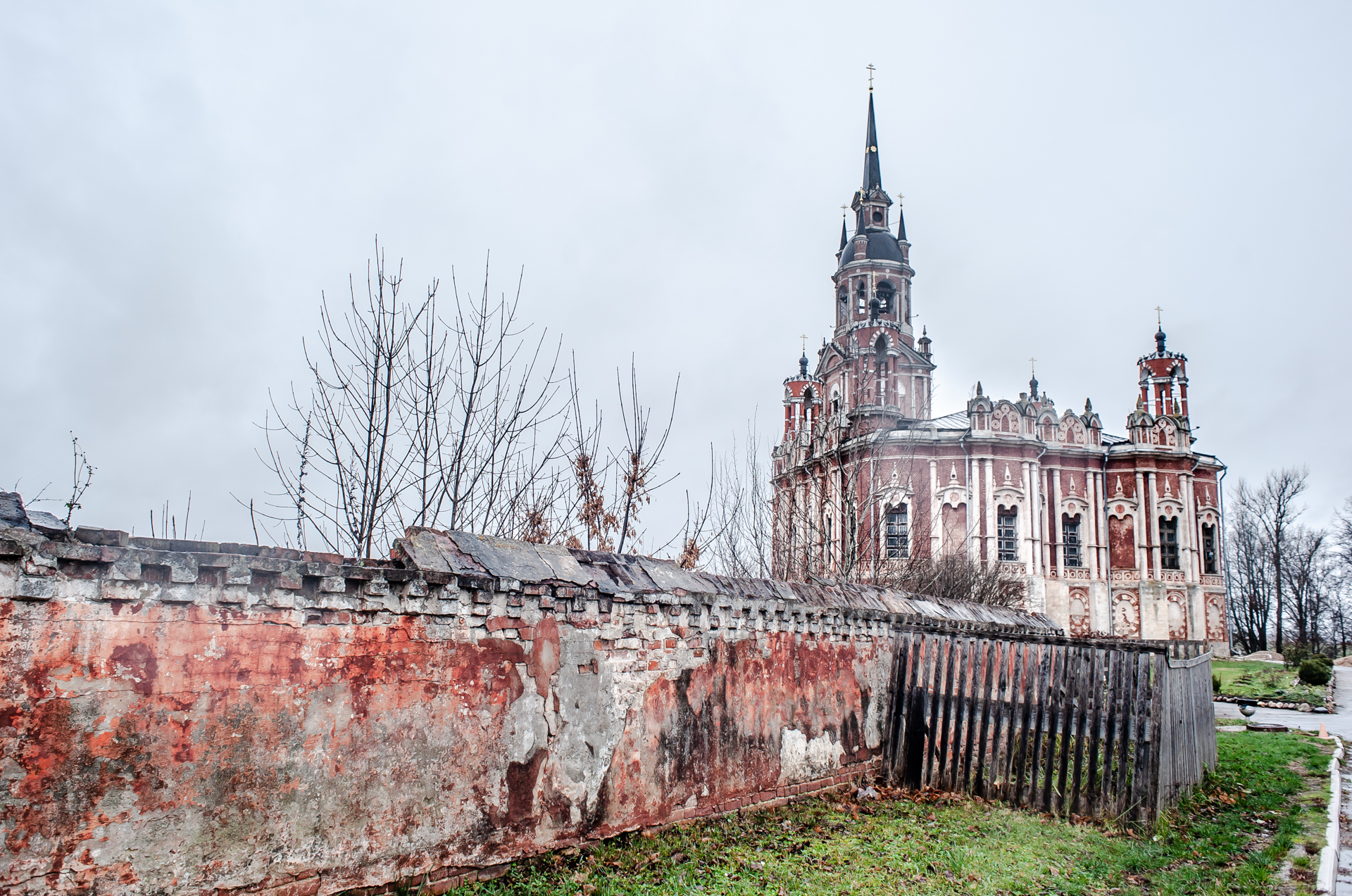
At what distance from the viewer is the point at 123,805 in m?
3.84

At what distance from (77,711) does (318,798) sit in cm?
128

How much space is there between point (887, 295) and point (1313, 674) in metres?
22.9

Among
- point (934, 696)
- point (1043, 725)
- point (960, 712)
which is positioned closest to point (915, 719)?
point (934, 696)

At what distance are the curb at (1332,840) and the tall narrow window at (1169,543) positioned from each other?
27155 mm

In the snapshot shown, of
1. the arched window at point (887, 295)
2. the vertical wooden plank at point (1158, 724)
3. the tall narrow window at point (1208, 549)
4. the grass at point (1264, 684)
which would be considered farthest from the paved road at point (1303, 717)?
the arched window at point (887, 295)

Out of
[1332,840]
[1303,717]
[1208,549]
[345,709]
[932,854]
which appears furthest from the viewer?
[1208,549]

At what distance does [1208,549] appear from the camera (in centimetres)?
3662

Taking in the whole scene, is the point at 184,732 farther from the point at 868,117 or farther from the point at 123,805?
the point at 868,117

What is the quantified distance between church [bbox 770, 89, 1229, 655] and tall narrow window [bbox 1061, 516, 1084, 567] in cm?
4

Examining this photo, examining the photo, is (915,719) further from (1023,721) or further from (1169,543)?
(1169,543)

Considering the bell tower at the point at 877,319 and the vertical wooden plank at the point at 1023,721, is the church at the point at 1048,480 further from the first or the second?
the vertical wooden plank at the point at 1023,721

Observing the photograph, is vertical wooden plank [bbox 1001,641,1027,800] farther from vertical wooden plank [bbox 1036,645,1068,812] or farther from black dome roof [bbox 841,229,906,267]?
black dome roof [bbox 841,229,906,267]

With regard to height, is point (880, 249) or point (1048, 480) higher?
point (880, 249)

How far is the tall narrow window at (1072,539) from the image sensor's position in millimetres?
35625
